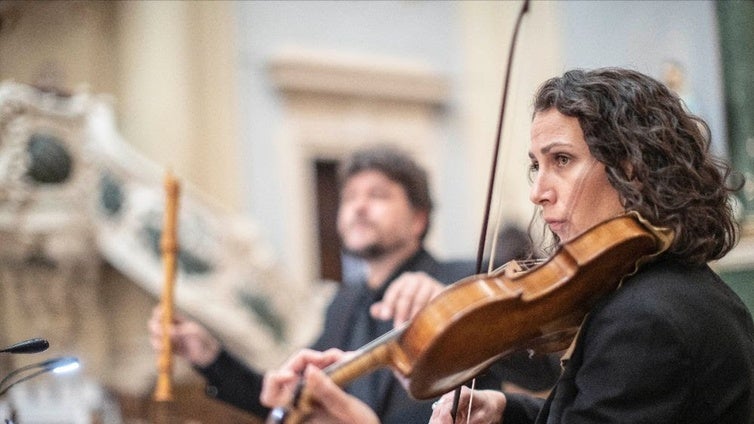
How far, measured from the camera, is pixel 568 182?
A: 1.57m

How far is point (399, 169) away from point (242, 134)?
15.8 feet

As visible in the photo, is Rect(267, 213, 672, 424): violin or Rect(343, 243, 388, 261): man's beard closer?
Rect(267, 213, 672, 424): violin

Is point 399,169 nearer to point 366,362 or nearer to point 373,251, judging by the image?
point 373,251

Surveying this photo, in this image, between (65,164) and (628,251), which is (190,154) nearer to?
(65,164)

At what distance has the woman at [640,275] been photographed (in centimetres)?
135

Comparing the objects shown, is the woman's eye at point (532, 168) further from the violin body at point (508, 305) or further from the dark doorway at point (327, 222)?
the dark doorway at point (327, 222)

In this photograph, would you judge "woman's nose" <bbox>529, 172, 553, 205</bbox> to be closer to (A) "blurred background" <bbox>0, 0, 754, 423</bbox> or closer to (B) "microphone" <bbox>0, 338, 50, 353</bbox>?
(B) "microphone" <bbox>0, 338, 50, 353</bbox>

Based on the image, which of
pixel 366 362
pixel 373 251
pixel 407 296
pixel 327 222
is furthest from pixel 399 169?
pixel 327 222

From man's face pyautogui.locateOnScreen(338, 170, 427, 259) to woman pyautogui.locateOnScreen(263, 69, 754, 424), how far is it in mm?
1289

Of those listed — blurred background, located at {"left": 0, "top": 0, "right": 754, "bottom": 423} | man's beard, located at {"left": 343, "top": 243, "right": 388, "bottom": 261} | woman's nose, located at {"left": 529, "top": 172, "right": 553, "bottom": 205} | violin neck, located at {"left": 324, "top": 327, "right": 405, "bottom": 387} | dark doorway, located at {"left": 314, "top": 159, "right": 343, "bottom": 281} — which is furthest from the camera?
dark doorway, located at {"left": 314, "top": 159, "right": 343, "bottom": 281}

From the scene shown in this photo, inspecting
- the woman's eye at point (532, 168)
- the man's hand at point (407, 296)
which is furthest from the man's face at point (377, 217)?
the woman's eye at point (532, 168)

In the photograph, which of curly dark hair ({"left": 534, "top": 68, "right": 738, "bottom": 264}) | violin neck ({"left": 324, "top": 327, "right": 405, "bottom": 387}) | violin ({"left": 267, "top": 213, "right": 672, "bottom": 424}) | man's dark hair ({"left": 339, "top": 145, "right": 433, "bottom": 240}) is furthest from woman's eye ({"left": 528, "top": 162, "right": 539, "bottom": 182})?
man's dark hair ({"left": 339, "top": 145, "right": 433, "bottom": 240})

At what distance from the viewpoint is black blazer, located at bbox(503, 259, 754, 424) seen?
134cm

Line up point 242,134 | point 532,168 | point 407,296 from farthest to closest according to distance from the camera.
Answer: point 242,134 < point 407,296 < point 532,168
